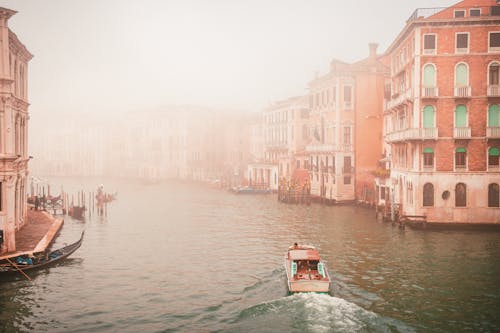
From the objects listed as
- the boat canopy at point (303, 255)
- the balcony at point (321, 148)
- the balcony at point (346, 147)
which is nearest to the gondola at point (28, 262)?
the boat canopy at point (303, 255)

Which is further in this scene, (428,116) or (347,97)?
(347,97)

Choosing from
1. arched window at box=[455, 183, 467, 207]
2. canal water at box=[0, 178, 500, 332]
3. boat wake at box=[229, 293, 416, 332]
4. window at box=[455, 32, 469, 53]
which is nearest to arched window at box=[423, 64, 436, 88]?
window at box=[455, 32, 469, 53]

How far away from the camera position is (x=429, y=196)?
3284cm

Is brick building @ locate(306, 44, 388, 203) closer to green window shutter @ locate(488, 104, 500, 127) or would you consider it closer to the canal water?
the canal water

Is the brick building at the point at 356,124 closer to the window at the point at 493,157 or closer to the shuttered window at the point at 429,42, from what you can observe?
the shuttered window at the point at 429,42

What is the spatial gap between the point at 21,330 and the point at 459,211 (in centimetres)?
2694

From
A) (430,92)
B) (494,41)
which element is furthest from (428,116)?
(494,41)

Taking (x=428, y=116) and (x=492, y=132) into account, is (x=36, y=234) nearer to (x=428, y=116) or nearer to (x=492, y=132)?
(x=428, y=116)

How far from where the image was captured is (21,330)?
51.6 feet

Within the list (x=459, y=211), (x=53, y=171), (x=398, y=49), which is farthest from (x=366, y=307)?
(x=53, y=171)

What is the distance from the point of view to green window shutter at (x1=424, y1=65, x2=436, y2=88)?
108ft

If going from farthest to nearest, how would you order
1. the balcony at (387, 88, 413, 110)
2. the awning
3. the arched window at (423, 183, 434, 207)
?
the balcony at (387, 88, 413, 110)
the arched window at (423, 183, 434, 207)
the awning

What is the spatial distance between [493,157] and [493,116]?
2692 millimetres

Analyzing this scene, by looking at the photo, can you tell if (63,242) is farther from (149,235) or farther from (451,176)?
(451,176)
